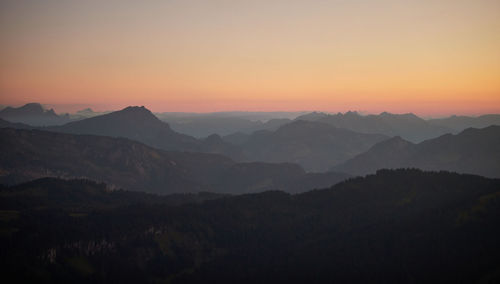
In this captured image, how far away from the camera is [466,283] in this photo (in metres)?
196

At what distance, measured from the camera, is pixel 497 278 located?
183125mm

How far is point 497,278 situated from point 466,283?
51.8 ft

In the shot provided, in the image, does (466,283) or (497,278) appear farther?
(466,283)
